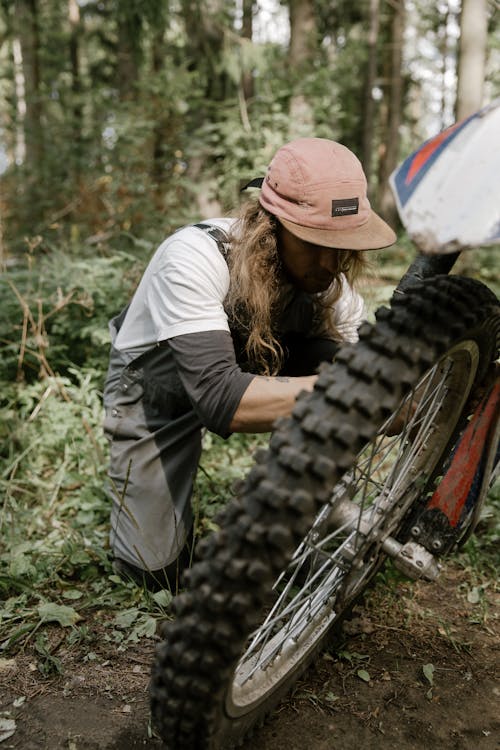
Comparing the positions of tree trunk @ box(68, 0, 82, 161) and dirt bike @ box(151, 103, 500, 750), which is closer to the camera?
dirt bike @ box(151, 103, 500, 750)

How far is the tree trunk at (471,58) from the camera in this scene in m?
6.75

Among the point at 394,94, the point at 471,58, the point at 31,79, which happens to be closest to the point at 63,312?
the point at 471,58

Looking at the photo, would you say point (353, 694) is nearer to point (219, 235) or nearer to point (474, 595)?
point (474, 595)

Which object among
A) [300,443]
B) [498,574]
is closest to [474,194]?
[300,443]

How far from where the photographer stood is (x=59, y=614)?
1.96m

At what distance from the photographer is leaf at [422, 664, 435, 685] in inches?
68.2

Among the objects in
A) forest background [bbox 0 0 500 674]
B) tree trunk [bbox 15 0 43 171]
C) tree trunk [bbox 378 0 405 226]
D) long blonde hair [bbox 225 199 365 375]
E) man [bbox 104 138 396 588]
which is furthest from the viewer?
tree trunk [bbox 378 0 405 226]

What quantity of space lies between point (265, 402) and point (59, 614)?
93cm

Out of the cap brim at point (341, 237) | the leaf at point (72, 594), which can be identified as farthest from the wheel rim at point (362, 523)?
the leaf at point (72, 594)

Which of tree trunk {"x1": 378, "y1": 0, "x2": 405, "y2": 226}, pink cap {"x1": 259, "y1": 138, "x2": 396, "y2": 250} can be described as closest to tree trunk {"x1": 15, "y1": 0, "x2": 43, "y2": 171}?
tree trunk {"x1": 378, "y1": 0, "x2": 405, "y2": 226}

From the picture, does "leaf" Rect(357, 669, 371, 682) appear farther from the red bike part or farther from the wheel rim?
the red bike part

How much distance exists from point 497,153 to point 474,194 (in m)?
0.11

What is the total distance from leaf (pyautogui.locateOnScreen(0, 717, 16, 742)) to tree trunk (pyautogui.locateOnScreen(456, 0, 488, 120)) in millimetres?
6781

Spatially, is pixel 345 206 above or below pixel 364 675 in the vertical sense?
above
